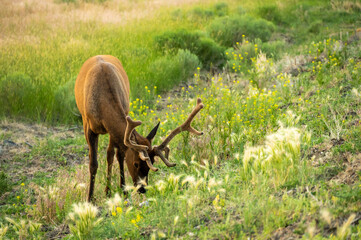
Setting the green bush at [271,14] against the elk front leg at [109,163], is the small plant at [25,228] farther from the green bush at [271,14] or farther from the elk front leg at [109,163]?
the green bush at [271,14]

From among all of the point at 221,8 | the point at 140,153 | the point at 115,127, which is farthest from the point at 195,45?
the point at 140,153

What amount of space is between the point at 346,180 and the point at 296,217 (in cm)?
76

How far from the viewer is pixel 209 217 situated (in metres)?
4.09

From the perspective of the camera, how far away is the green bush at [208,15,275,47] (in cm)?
1466

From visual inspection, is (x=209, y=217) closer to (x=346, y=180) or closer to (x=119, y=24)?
(x=346, y=180)

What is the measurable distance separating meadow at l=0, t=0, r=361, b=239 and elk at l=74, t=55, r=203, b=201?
36 cm

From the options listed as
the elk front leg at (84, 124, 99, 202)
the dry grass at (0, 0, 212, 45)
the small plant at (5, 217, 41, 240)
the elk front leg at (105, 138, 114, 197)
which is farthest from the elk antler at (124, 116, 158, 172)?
the dry grass at (0, 0, 212, 45)

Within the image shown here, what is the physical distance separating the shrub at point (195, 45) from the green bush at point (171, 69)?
3.03 ft

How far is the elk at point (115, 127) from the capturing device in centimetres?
512

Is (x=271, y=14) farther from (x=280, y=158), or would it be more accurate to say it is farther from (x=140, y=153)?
(x=280, y=158)

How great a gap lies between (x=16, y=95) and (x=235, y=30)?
323 inches

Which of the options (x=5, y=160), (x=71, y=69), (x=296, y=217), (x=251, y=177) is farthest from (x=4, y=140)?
(x=296, y=217)

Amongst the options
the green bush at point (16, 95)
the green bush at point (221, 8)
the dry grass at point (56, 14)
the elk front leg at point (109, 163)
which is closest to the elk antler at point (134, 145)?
the elk front leg at point (109, 163)

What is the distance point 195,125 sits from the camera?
6.80 meters
